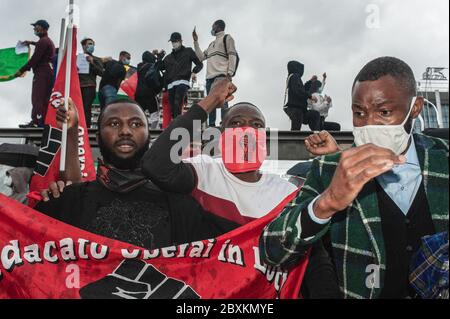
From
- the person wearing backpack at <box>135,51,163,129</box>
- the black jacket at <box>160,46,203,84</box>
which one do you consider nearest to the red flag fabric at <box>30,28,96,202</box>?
the black jacket at <box>160,46,203,84</box>

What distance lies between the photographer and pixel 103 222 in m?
3.02

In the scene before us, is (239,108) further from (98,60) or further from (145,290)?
(98,60)

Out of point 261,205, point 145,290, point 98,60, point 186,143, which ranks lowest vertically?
point 145,290

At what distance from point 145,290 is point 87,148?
2.31 m

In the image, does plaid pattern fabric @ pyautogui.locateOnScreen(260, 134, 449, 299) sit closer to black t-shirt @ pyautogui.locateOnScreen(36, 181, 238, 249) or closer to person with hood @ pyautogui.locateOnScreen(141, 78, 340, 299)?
person with hood @ pyautogui.locateOnScreen(141, 78, 340, 299)

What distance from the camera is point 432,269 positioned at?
1967mm

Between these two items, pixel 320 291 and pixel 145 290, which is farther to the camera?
pixel 145 290

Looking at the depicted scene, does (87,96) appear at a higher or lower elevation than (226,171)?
higher

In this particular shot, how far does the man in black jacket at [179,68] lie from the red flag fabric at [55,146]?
248cm

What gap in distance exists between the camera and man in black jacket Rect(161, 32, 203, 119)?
292 inches

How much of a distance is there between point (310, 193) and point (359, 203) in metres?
0.21

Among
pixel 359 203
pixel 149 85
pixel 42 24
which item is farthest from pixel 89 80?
pixel 359 203

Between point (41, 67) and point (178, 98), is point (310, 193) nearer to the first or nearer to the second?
point (178, 98)
